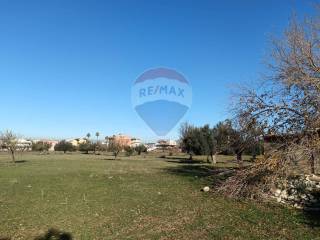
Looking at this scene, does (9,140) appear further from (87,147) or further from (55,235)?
(87,147)

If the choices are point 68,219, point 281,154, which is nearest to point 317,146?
point 281,154

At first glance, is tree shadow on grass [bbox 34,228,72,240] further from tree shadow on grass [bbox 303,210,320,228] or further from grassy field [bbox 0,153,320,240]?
tree shadow on grass [bbox 303,210,320,228]

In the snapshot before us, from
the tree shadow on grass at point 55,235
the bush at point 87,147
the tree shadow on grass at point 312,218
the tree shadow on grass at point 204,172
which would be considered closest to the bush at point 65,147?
the bush at point 87,147

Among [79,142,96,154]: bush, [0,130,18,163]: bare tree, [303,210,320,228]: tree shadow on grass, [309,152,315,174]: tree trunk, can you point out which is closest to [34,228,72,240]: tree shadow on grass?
[303,210,320,228]: tree shadow on grass

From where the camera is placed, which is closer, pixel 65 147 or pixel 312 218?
pixel 312 218

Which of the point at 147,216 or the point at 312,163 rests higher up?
the point at 312,163

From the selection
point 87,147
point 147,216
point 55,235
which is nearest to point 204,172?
point 147,216

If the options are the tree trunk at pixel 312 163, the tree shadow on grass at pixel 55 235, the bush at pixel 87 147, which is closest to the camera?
the tree shadow on grass at pixel 55 235

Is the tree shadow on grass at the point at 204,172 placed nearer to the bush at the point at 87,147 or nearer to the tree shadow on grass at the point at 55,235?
the tree shadow on grass at the point at 55,235

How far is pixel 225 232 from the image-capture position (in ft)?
30.0

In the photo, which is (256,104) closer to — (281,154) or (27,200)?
(281,154)

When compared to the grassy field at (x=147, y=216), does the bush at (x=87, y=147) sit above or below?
above

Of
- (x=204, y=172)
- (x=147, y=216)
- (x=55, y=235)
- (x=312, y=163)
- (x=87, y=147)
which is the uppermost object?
(x=87, y=147)

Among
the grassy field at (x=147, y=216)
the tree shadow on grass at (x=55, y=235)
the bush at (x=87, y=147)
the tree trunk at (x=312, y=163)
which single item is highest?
the bush at (x=87, y=147)
